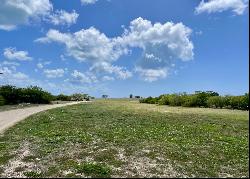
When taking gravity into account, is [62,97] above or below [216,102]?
above

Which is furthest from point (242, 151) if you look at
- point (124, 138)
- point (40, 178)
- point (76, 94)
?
point (76, 94)

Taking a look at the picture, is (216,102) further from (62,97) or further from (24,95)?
(62,97)

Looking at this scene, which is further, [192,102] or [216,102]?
[192,102]

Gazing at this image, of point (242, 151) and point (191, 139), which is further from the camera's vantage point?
point (191, 139)

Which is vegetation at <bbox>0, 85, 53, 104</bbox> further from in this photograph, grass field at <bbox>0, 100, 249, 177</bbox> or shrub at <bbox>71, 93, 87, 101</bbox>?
grass field at <bbox>0, 100, 249, 177</bbox>

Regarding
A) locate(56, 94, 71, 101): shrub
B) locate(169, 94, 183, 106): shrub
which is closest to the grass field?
locate(169, 94, 183, 106): shrub

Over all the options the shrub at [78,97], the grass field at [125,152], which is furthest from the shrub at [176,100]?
the grass field at [125,152]

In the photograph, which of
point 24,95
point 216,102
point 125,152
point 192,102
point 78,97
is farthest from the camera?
point 78,97

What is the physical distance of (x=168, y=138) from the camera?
27.7m

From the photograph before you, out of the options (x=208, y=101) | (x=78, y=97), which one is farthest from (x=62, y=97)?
(x=208, y=101)

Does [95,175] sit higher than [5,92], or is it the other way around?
[5,92]

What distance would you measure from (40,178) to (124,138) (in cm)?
992

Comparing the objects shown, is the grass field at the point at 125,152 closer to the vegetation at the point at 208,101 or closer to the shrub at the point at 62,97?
the vegetation at the point at 208,101

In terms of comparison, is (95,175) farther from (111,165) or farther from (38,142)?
(38,142)
